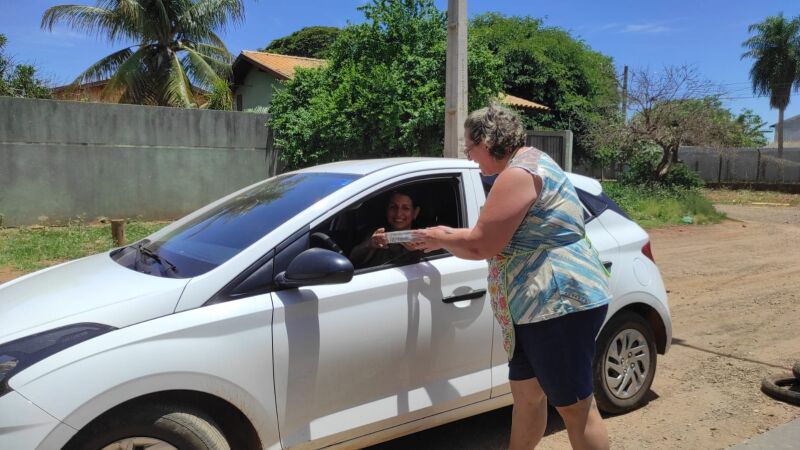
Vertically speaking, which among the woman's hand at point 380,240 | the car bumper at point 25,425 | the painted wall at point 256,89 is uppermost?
the painted wall at point 256,89

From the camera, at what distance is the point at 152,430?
237 centimetres

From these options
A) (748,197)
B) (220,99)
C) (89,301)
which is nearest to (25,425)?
(89,301)

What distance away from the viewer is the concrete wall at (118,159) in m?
11.5

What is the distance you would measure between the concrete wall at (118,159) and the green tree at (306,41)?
2644cm

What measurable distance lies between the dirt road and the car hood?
1.74m

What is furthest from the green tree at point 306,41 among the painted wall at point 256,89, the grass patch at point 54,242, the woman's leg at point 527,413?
the woman's leg at point 527,413

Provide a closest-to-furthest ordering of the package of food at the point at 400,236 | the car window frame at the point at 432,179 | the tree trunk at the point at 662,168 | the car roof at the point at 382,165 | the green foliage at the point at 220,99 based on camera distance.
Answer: the package of food at the point at 400,236
the car window frame at the point at 432,179
the car roof at the point at 382,165
the green foliage at the point at 220,99
the tree trunk at the point at 662,168

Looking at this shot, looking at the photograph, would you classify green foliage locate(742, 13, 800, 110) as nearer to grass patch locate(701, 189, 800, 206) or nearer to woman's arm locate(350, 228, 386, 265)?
grass patch locate(701, 189, 800, 206)

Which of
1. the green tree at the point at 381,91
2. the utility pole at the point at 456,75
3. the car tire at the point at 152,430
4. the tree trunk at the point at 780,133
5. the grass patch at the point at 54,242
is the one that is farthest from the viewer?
the tree trunk at the point at 780,133

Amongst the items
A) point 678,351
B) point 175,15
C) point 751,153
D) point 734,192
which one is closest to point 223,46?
point 175,15

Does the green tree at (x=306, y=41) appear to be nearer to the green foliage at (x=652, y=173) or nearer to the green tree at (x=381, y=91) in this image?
the green foliage at (x=652, y=173)

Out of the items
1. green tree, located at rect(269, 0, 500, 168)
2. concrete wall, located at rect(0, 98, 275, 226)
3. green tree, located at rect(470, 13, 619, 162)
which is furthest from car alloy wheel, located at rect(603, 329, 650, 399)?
green tree, located at rect(470, 13, 619, 162)

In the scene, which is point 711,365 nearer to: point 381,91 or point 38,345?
point 38,345

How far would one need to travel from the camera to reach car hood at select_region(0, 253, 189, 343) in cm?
244
